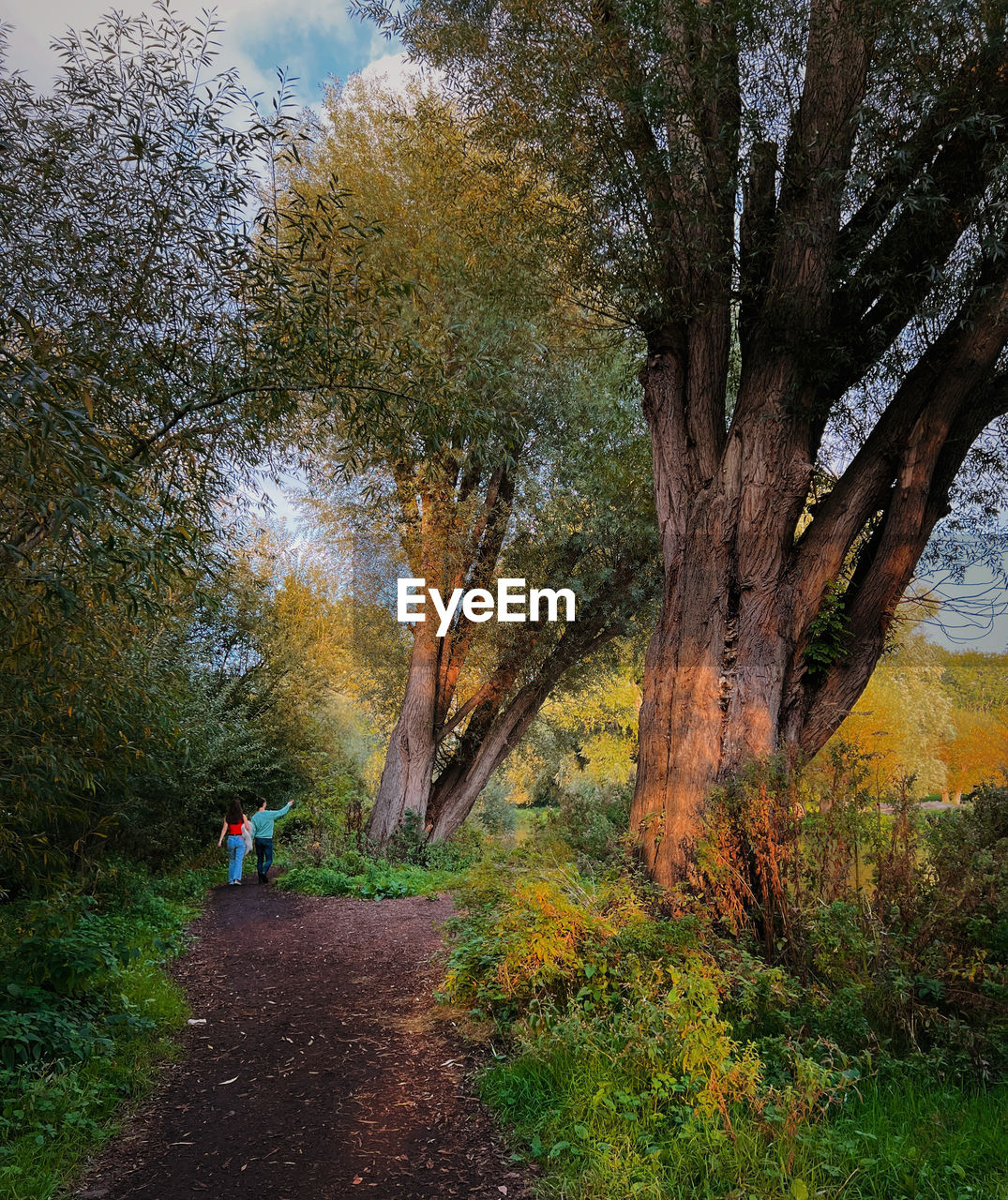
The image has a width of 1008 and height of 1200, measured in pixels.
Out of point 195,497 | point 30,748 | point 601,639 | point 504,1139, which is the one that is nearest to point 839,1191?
point 504,1139

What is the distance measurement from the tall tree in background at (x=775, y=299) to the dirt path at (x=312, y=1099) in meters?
2.27

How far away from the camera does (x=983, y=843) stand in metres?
4.20

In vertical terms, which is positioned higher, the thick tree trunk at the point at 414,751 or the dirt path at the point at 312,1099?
the thick tree trunk at the point at 414,751

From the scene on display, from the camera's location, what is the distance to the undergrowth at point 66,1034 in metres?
3.25

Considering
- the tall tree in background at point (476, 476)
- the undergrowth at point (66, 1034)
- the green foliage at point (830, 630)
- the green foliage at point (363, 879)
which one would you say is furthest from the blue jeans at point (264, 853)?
the green foliage at point (830, 630)

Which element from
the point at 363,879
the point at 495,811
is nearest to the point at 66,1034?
the point at 363,879

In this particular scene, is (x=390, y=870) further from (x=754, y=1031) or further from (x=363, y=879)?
(x=754, y=1031)

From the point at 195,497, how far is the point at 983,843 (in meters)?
5.43

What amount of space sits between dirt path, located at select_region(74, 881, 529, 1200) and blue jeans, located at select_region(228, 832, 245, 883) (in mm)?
4368

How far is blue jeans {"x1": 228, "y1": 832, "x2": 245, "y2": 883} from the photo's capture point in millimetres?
11344

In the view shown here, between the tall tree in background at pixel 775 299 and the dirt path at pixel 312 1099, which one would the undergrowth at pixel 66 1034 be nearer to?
the dirt path at pixel 312 1099

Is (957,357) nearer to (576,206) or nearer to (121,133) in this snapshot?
(576,206)

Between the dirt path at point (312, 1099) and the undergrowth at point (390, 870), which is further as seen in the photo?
the undergrowth at point (390, 870)

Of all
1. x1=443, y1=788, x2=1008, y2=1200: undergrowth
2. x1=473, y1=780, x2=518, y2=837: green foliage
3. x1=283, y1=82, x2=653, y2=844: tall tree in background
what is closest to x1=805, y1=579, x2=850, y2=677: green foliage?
x1=443, y1=788, x2=1008, y2=1200: undergrowth
